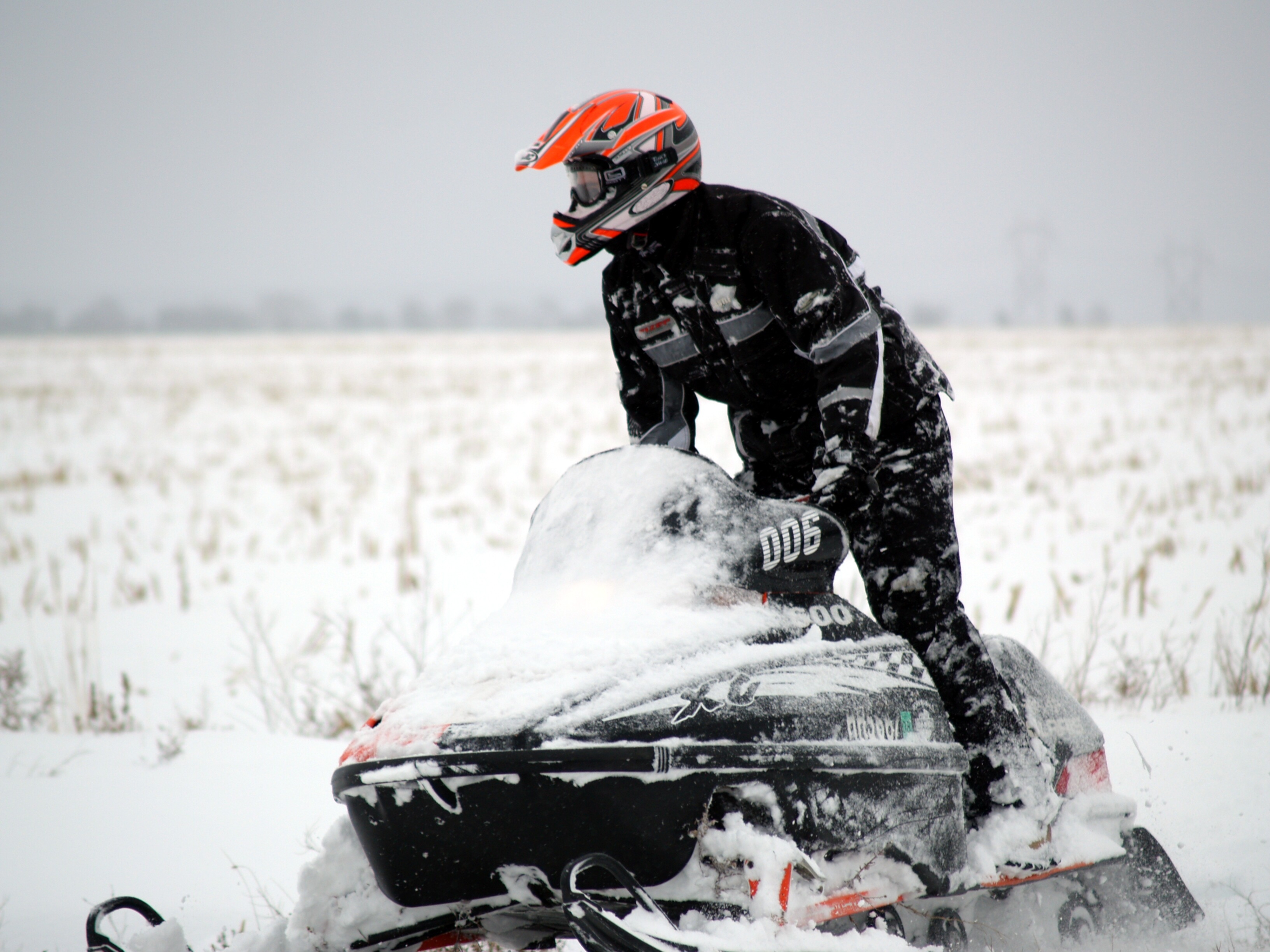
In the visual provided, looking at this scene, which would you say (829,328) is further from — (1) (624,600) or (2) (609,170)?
(1) (624,600)

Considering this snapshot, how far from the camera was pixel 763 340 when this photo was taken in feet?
7.97

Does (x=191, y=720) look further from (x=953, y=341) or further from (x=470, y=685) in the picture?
(x=953, y=341)

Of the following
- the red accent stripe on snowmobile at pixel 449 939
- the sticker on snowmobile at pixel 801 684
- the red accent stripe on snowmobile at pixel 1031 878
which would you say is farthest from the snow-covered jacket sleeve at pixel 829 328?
the red accent stripe on snowmobile at pixel 449 939

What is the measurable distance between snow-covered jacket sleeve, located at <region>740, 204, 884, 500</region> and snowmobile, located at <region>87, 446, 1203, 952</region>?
215 millimetres

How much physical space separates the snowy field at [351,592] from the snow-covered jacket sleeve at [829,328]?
5.14ft

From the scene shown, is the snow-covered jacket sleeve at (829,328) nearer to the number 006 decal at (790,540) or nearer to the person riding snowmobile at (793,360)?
the person riding snowmobile at (793,360)

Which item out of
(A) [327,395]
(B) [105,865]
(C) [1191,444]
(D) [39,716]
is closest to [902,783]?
(B) [105,865]

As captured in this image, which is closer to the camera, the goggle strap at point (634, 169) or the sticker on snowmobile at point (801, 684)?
the sticker on snowmobile at point (801, 684)

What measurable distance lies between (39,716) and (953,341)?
101 ft

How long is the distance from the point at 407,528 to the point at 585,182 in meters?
6.68

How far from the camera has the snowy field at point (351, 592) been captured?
314 cm

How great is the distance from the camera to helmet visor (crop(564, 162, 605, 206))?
2.34 meters

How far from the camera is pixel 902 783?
1936 mm

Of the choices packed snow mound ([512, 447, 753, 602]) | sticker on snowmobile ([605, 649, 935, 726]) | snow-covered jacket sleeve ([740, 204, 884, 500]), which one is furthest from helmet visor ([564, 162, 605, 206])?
sticker on snowmobile ([605, 649, 935, 726])
